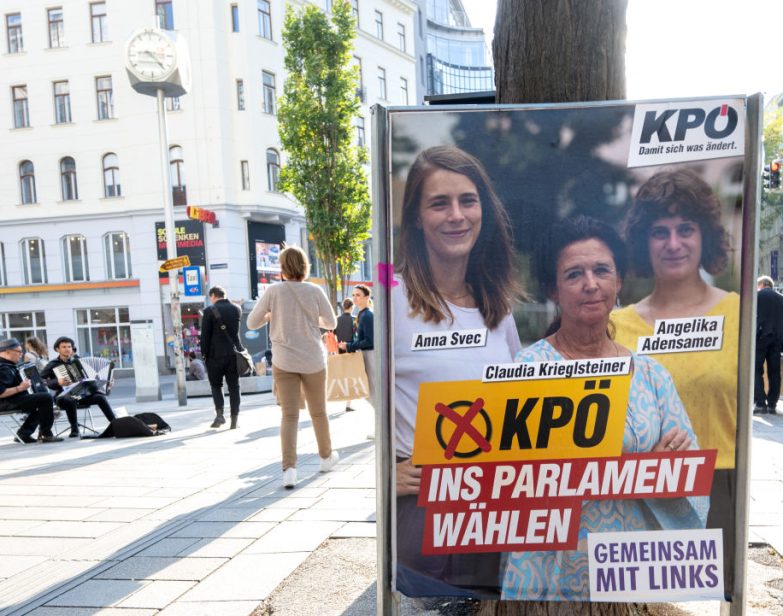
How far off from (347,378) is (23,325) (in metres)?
25.9

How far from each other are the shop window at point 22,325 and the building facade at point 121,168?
0.06 metres

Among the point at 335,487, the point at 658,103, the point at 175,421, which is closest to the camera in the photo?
the point at 658,103

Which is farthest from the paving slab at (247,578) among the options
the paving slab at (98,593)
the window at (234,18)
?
the window at (234,18)

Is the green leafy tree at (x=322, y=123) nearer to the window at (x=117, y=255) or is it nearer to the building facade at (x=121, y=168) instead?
the building facade at (x=121, y=168)

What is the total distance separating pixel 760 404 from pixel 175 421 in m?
8.46

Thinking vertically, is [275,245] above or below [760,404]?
above

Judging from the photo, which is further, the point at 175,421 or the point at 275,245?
the point at 275,245

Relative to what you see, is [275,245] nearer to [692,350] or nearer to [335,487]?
[335,487]

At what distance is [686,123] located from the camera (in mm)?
2441

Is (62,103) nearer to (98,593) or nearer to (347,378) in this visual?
(347,378)

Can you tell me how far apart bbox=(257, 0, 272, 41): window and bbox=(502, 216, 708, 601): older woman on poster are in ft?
99.7

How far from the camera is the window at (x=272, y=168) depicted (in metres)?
30.2

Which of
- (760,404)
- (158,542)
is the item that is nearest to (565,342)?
(158,542)

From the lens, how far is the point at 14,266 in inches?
1201
